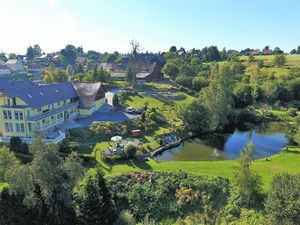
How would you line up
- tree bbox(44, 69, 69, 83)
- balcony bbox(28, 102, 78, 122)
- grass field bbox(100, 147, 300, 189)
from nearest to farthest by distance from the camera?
1. grass field bbox(100, 147, 300, 189)
2. balcony bbox(28, 102, 78, 122)
3. tree bbox(44, 69, 69, 83)

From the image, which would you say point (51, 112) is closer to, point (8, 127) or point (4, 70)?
point (8, 127)

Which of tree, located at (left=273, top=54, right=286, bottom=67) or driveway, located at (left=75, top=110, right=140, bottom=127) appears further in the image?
tree, located at (left=273, top=54, right=286, bottom=67)

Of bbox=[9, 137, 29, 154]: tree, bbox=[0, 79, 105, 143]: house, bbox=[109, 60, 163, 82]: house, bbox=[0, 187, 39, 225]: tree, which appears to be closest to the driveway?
bbox=[0, 79, 105, 143]: house

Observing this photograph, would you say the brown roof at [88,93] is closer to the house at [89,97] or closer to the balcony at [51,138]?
the house at [89,97]

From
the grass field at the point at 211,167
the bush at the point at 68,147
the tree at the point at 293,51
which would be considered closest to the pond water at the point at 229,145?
the grass field at the point at 211,167

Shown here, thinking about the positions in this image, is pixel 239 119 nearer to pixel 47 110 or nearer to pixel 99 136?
pixel 99 136

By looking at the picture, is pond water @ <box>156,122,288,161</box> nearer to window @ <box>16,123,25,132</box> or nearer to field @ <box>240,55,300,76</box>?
window @ <box>16,123,25,132</box>
